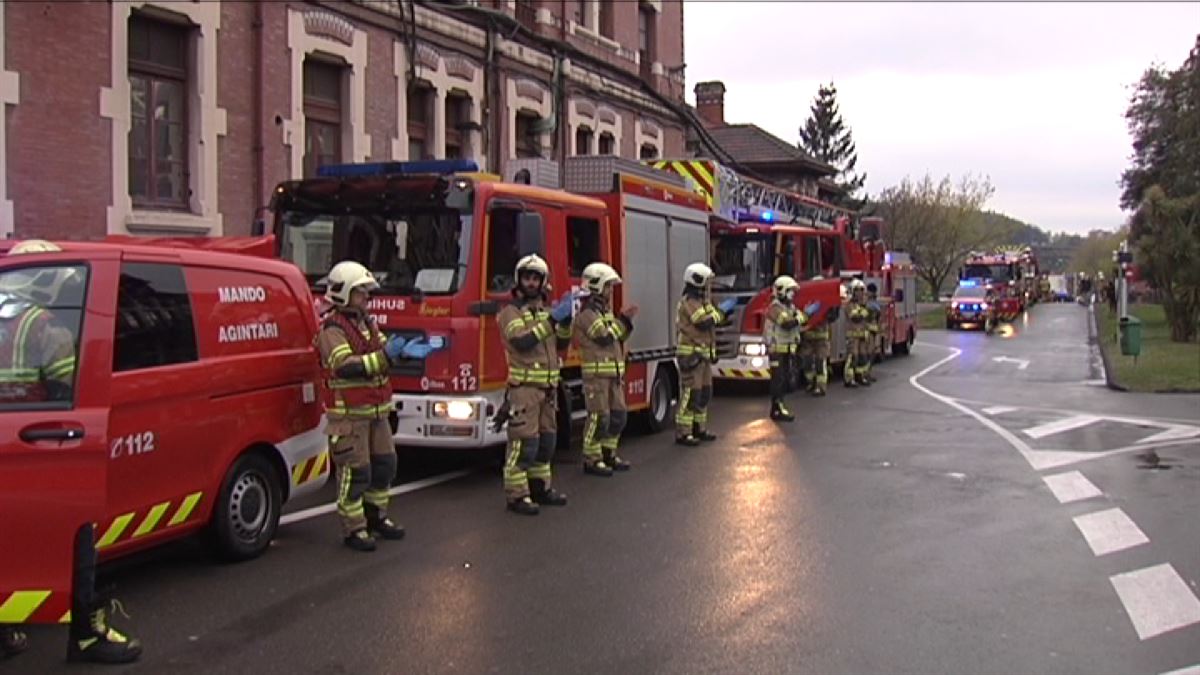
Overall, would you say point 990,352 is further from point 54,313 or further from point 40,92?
point 54,313

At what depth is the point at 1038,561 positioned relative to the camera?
7312mm

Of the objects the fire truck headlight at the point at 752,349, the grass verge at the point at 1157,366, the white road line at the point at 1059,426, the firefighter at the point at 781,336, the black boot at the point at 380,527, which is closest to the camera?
the black boot at the point at 380,527

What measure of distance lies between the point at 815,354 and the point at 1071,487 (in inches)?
334

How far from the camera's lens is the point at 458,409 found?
9156 millimetres

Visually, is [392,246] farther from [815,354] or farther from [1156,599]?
[815,354]

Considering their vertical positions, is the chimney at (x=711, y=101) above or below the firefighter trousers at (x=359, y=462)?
above

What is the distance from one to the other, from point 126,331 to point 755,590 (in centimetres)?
375

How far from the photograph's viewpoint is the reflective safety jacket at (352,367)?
23.3 feet

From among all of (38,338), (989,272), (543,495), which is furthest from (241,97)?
(989,272)

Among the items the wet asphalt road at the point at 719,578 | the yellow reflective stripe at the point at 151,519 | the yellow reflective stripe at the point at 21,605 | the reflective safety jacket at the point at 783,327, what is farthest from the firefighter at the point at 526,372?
the reflective safety jacket at the point at 783,327

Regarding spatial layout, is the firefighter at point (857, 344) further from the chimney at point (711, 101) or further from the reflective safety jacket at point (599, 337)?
the chimney at point (711, 101)

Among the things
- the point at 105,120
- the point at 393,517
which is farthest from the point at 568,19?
the point at 393,517

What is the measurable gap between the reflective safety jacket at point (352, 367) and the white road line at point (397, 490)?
109 centimetres

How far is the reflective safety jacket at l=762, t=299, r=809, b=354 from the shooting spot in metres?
14.9
